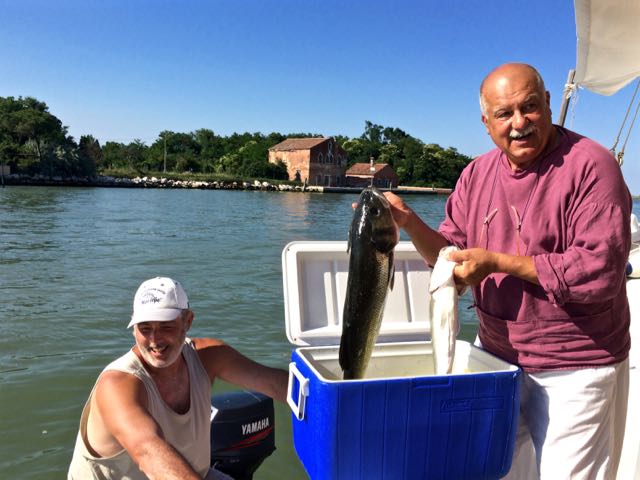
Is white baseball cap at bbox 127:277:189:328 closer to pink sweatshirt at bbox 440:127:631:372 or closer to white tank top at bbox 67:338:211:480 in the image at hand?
white tank top at bbox 67:338:211:480

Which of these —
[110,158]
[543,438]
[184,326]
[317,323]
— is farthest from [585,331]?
[110,158]

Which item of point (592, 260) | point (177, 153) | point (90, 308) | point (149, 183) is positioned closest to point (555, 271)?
point (592, 260)

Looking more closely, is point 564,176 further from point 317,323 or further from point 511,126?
point 317,323

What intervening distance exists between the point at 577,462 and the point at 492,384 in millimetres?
537

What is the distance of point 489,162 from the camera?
2945mm

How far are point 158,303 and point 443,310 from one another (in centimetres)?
151

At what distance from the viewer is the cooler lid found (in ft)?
11.7

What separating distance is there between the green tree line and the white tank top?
80.4 metres

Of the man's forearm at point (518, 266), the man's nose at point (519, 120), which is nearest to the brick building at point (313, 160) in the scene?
the man's nose at point (519, 120)

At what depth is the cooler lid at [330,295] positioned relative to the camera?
11.7ft

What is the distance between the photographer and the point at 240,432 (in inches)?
157

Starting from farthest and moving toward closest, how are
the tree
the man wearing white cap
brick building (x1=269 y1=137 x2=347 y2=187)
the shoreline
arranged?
brick building (x1=269 y1=137 x2=347 y2=187)
the tree
the shoreline
the man wearing white cap

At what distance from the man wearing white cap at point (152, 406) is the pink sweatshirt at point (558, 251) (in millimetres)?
1670

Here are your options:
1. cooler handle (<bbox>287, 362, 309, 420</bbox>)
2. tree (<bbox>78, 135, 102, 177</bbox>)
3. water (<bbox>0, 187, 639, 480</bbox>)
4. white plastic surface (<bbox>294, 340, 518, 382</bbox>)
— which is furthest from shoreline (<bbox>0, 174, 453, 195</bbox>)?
cooler handle (<bbox>287, 362, 309, 420</bbox>)
